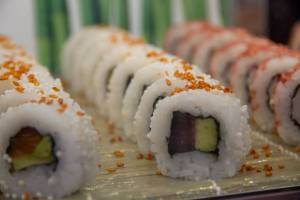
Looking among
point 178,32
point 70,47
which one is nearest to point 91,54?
point 70,47

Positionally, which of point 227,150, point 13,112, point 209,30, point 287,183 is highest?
point 209,30

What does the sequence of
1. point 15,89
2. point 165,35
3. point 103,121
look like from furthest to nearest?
point 165,35, point 103,121, point 15,89

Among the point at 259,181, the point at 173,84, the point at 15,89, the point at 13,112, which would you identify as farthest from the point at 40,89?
the point at 259,181

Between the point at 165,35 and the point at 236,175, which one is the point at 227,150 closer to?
the point at 236,175

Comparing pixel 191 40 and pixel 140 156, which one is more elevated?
pixel 191 40

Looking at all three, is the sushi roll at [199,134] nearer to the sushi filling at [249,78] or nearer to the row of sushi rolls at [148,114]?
the row of sushi rolls at [148,114]

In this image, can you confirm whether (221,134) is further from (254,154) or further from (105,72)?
(105,72)

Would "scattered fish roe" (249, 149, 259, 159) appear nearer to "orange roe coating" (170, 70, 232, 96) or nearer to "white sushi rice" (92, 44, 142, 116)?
"orange roe coating" (170, 70, 232, 96)

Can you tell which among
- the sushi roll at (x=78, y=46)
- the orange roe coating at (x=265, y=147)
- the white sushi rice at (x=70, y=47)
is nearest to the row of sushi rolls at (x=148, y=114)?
the orange roe coating at (x=265, y=147)
